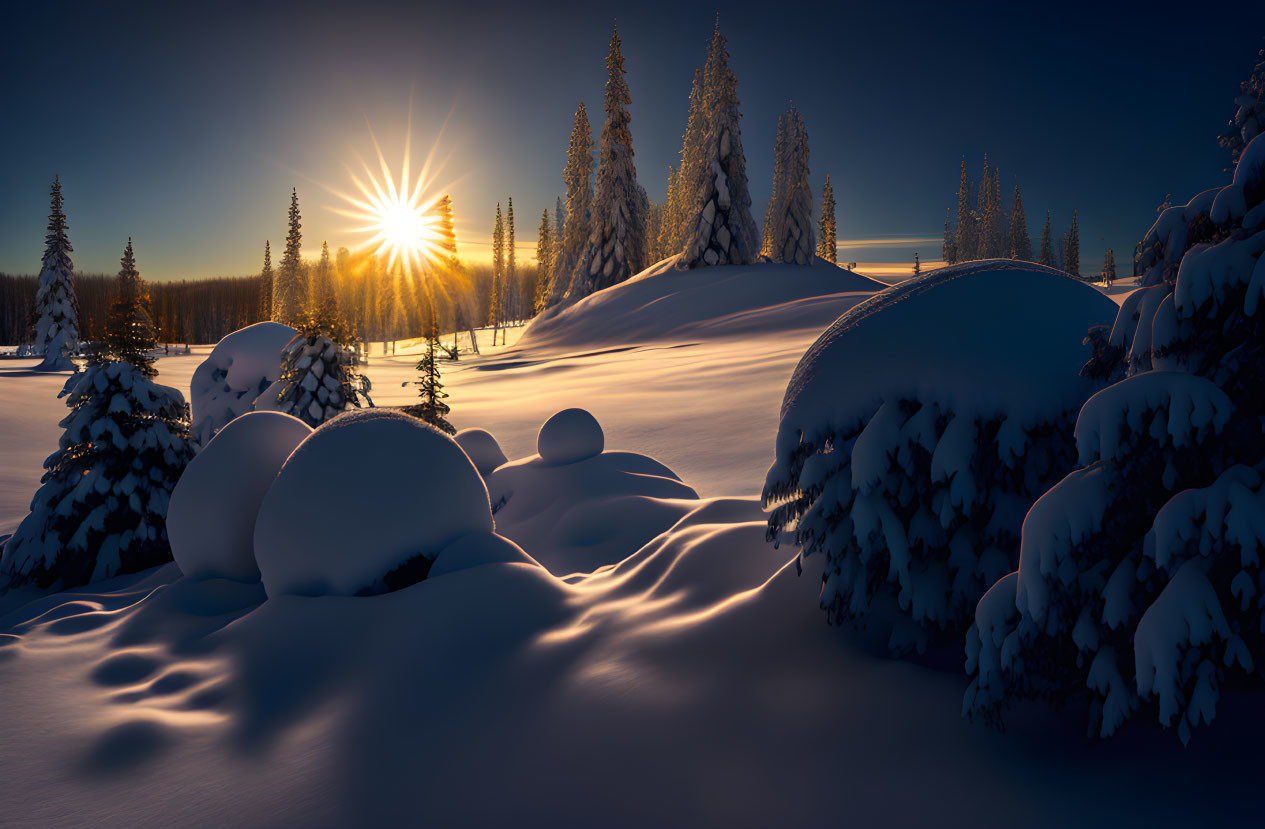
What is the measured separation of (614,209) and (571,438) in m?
32.9

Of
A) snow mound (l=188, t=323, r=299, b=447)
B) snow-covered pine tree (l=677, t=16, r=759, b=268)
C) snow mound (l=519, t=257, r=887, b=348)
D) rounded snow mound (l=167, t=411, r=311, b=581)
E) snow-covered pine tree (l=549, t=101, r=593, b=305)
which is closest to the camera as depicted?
rounded snow mound (l=167, t=411, r=311, b=581)

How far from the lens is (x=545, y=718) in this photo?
3.12 meters

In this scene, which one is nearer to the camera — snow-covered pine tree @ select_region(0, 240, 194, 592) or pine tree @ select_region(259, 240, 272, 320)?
snow-covered pine tree @ select_region(0, 240, 194, 592)

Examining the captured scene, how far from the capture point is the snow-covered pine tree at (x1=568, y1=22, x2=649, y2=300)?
38156 millimetres

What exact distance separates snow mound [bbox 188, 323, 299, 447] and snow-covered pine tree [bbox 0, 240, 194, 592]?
9.53 ft

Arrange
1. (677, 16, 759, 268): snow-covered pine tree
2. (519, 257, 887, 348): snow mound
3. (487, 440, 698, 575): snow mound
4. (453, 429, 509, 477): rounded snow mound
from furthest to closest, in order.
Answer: (677, 16, 759, 268): snow-covered pine tree → (519, 257, 887, 348): snow mound → (453, 429, 509, 477): rounded snow mound → (487, 440, 698, 575): snow mound

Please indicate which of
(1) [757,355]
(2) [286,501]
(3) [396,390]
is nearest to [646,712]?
(2) [286,501]

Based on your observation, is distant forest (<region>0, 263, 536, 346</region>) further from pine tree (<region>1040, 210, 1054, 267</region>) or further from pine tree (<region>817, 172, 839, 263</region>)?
pine tree (<region>1040, 210, 1054, 267</region>)

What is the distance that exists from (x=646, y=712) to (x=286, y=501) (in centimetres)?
344

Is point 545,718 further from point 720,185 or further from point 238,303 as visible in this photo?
point 238,303

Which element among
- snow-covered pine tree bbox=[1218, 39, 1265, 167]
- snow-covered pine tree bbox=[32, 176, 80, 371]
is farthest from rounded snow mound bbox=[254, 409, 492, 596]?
snow-covered pine tree bbox=[32, 176, 80, 371]

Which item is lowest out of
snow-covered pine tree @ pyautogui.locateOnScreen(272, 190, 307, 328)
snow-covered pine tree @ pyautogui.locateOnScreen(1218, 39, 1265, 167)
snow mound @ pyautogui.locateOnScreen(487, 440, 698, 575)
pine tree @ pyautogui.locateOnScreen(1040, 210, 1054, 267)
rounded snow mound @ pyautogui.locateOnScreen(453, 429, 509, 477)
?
snow mound @ pyautogui.locateOnScreen(487, 440, 698, 575)

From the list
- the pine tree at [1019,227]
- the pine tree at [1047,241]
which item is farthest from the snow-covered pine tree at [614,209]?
the pine tree at [1047,241]

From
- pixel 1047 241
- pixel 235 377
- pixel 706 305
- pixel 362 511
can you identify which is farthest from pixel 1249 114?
pixel 1047 241
